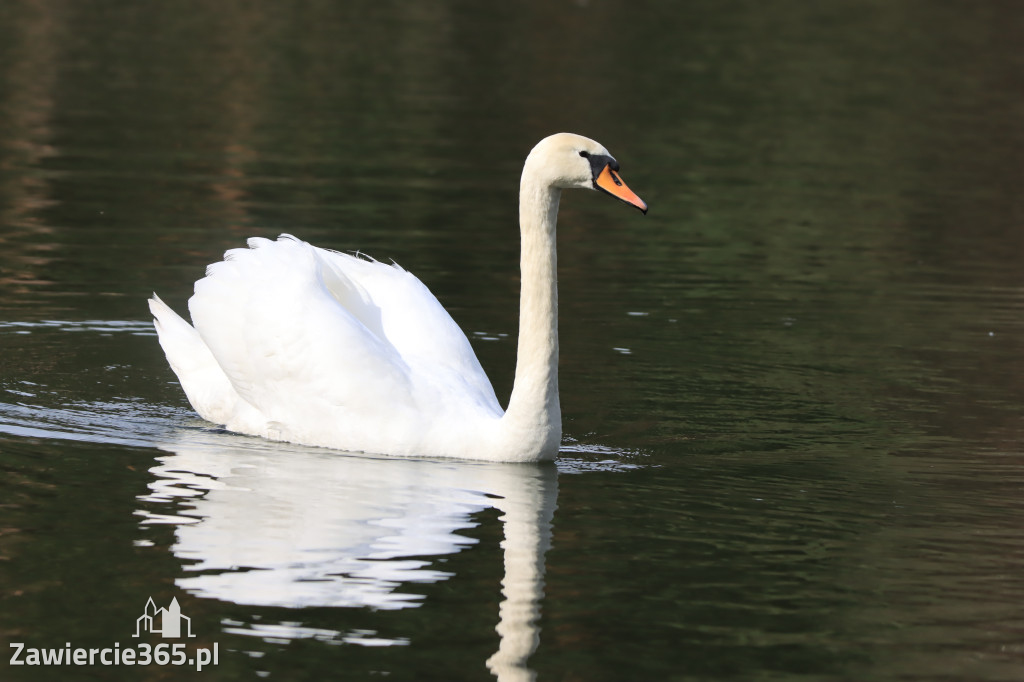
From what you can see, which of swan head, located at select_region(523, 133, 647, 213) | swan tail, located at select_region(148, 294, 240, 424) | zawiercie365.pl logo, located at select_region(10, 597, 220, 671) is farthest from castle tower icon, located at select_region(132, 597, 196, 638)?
swan head, located at select_region(523, 133, 647, 213)

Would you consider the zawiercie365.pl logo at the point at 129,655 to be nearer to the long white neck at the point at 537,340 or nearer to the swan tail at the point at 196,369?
the long white neck at the point at 537,340

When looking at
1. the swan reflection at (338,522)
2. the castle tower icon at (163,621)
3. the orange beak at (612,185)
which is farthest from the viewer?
the orange beak at (612,185)

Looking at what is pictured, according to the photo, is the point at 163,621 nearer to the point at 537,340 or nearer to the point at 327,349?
the point at 327,349

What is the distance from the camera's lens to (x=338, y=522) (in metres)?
8.23

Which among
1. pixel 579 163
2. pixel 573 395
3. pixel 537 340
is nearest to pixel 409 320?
pixel 537 340

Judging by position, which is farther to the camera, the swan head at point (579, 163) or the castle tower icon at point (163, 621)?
the swan head at point (579, 163)

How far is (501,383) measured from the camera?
459 inches

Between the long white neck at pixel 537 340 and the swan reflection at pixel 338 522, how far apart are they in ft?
0.65

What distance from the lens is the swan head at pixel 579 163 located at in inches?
360

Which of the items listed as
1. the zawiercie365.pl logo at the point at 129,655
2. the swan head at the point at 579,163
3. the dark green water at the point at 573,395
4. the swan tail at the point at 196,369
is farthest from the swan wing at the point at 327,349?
the zawiercie365.pl logo at the point at 129,655

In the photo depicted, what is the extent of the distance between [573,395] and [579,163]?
245 centimetres

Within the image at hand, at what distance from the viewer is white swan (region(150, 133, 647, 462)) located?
30.6ft

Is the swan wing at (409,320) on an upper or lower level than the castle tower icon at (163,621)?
upper

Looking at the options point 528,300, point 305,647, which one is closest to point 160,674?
point 305,647
